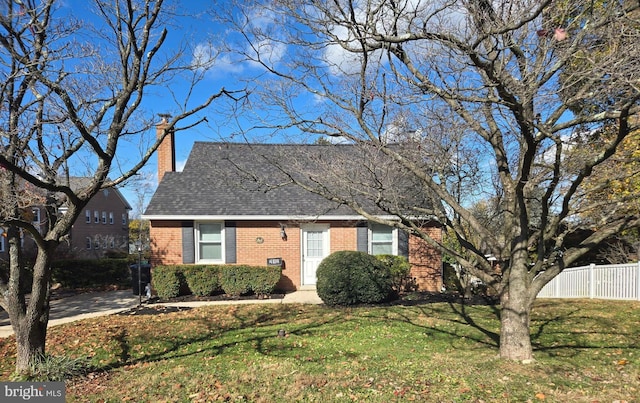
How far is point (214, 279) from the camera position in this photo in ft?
35.4

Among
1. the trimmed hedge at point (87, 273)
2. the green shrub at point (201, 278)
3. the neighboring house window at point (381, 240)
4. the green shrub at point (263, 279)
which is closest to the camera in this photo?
the green shrub at point (201, 278)

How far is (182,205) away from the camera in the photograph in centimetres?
1187

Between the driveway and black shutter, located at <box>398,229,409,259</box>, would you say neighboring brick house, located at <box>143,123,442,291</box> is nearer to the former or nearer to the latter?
black shutter, located at <box>398,229,409,259</box>

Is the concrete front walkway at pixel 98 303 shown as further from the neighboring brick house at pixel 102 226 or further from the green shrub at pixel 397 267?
the neighboring brick house at pixel 102 226

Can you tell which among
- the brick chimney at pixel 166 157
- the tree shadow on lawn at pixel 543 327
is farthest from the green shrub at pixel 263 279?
the brick chimney at pixel 166 157

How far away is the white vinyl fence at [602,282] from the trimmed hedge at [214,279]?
9.38 metres

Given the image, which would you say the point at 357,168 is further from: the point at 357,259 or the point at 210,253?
the point at 210,253

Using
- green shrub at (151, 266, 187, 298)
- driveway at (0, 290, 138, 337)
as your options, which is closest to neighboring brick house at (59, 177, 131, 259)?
driveway at (0, 290, 138, 337)

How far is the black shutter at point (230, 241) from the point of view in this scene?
11.7 meters

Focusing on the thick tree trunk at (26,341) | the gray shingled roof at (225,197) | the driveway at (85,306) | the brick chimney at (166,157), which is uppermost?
the brick chimney at (166,157)

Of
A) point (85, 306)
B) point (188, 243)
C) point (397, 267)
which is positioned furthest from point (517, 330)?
point (85, 306)

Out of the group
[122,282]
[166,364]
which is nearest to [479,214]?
[166,364]

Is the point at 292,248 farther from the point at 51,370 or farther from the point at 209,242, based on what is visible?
the point at 51,370

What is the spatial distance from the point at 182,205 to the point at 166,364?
7.27 metres
